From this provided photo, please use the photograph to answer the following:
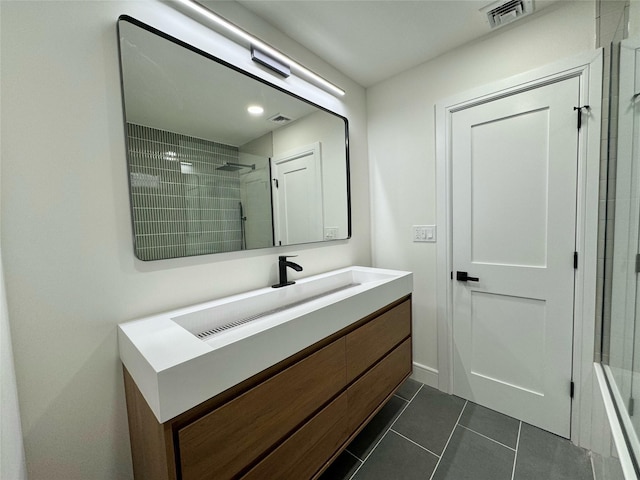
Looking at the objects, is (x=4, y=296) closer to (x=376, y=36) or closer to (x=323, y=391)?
(x=323, y=391)

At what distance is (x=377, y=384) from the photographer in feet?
4.95

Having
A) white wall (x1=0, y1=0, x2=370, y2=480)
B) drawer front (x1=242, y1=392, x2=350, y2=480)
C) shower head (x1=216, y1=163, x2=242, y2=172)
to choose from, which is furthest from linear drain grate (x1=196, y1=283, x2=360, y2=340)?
shower head (x1=216, y1=163, x2=242, y2=172)

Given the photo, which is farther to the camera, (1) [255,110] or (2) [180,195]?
(1) [255,110]

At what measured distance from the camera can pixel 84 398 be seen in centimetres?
99

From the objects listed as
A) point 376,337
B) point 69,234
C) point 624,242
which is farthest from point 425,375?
point 69,234

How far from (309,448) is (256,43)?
6.51ft

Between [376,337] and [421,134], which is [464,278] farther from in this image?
[421,134]

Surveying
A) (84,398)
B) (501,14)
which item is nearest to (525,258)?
(501,14)

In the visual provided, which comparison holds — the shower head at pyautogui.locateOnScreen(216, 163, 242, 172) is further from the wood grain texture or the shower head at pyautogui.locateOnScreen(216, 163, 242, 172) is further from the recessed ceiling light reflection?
the wood grain texture

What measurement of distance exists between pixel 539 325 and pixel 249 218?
6.16ft

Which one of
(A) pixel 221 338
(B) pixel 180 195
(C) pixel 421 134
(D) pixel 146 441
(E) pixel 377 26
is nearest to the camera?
(D) pixel 146 441

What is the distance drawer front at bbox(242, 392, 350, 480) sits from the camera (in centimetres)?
95

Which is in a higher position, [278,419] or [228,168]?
[228,168]

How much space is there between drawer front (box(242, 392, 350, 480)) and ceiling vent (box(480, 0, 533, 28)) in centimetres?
221
